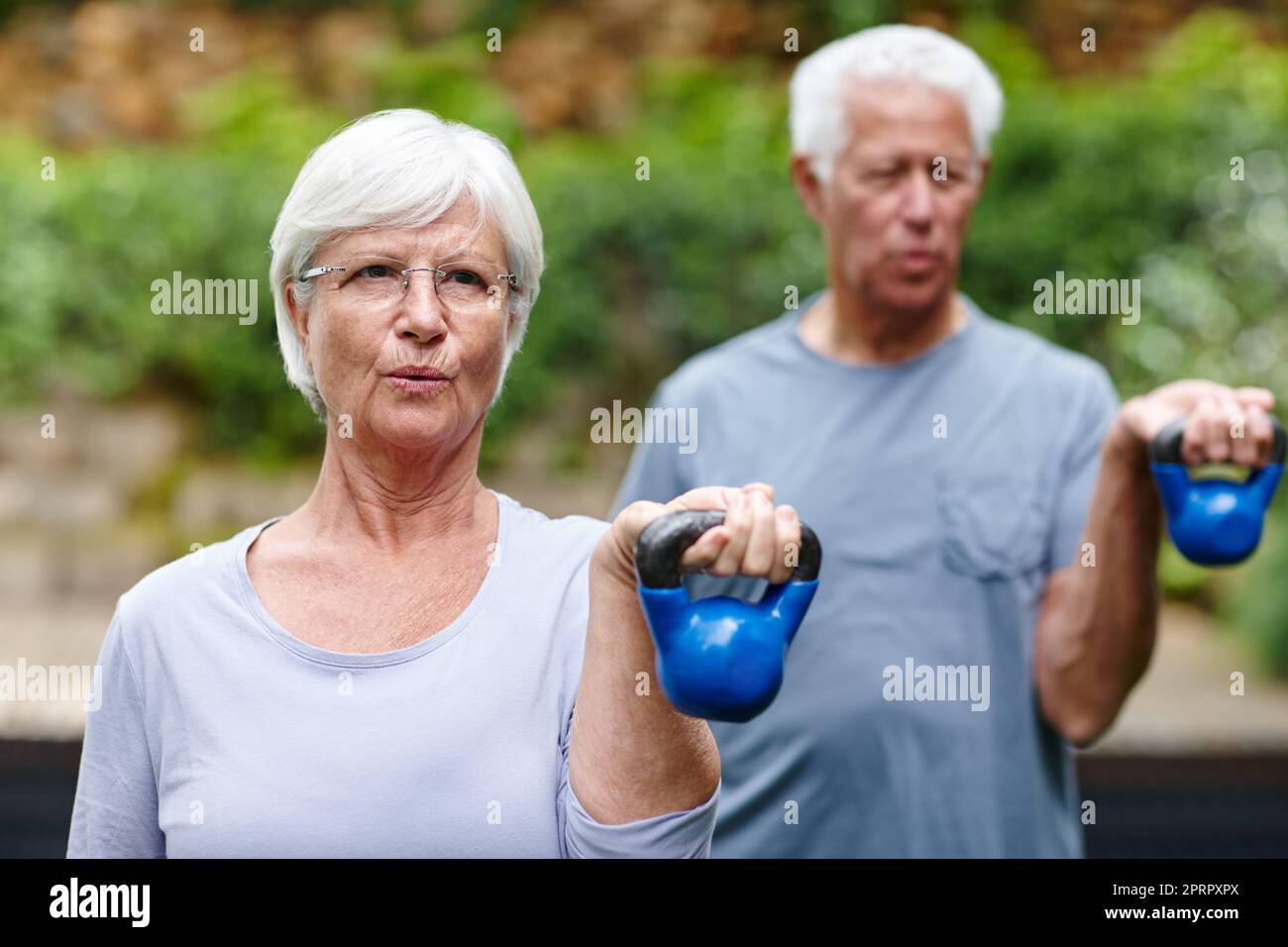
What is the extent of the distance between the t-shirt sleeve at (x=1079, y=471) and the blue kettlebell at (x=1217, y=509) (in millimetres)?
525

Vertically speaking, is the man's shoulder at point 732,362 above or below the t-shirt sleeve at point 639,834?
above

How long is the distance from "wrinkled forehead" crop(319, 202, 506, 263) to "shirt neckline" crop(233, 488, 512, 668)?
0.30 m

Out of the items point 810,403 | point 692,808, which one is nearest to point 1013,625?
point 810,403

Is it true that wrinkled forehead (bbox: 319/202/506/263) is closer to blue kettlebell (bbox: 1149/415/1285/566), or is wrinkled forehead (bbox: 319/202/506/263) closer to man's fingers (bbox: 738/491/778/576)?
man's fingers (bbox: 738/491/778/576)

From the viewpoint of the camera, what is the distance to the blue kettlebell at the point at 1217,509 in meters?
1.70

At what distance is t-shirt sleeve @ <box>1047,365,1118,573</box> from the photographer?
2.30 metres

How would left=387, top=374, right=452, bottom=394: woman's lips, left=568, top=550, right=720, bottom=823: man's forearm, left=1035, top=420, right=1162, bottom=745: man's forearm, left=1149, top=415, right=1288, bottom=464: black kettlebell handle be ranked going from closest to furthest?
left=568, top=550, right=720, bottom=823: man's forearm → left=387, top=374, right=452, bottom=394: woman's lips → left=1149, top=415, right=1288, bottom=464: black kettlebell handle → left=1035, top=420, right=1162, bottom=745: man's forearm

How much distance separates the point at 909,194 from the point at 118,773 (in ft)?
4.58

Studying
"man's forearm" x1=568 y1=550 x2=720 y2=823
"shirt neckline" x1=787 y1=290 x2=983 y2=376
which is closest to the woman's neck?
"man's forearm" x1=568 y1=550 x2=720 y2=823

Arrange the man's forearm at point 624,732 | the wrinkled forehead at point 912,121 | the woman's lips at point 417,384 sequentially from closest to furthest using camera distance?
the man's forearm at point 624,732, the woman's lips at point 417,384, the wrinkled forehead at point 912,121

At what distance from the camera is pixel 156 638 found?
157cm
